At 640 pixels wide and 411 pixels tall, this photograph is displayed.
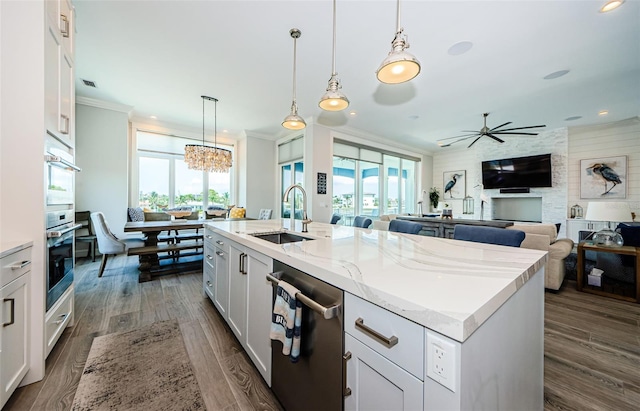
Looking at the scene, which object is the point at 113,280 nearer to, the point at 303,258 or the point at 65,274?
the point at 65,274

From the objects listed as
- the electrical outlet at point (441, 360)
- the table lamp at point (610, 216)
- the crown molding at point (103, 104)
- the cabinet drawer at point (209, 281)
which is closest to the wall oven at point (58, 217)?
the cabinet drawer at point (209, 281)

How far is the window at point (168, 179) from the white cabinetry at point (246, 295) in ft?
14.8

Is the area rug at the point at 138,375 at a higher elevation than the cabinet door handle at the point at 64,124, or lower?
lower

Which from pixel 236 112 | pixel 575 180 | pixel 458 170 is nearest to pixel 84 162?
pixel 236 112

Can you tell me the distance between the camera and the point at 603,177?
5.50m

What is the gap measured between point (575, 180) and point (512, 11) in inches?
228

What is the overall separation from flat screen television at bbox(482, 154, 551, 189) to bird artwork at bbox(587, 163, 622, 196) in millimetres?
807

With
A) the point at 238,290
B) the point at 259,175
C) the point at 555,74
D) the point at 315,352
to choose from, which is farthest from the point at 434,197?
the point at 315,352

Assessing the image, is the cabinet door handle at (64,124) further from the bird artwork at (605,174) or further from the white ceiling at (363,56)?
the bird artwork at (605,174)

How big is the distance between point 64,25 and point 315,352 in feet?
9.85

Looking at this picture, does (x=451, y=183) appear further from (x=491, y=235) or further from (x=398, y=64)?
(x=398, y=64)

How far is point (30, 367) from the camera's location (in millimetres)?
1499

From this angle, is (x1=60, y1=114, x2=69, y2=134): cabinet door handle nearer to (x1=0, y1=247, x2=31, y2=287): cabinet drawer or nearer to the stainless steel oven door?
the stainless steel oven door

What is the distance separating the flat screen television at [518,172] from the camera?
6.04 metres
